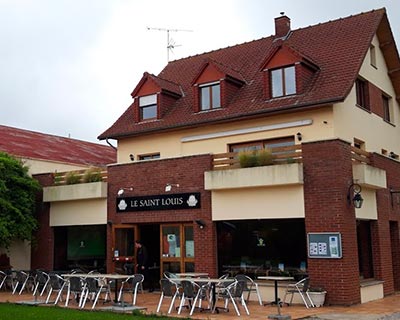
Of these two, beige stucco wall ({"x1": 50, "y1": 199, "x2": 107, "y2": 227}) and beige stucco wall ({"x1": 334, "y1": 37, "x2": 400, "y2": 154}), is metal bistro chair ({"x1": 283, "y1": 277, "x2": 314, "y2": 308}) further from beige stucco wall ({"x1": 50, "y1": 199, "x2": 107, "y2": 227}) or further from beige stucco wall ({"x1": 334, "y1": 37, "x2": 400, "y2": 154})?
beige stucco wall ({"x1": 50, "y1": 199, "x2": 107, "y2": 227})

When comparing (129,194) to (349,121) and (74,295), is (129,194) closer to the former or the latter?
(74,295)

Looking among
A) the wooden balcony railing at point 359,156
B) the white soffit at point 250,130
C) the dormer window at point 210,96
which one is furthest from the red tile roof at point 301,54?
the wooden balcony railing at point 359,156

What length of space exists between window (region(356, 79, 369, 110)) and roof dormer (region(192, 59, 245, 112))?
13.4ft

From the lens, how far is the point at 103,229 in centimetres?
2045

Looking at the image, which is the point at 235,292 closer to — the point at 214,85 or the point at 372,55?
the point at 214,85

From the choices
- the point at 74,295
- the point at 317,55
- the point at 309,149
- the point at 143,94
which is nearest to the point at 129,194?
the point at 74,295

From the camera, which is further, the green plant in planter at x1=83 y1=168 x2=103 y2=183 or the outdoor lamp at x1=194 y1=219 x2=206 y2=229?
the green plant in planter at x1=83 y1=168 x2=103 y2=183

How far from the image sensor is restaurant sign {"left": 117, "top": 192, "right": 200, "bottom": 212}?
57.6 ft

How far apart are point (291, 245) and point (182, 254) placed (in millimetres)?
3544

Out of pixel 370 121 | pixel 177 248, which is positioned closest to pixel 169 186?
pixel 177 248

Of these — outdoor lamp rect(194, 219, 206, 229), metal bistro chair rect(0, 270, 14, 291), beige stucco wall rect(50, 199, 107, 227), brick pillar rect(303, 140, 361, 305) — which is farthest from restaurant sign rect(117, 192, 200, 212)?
metal bistro chair rect(0, 270, 14, 291)

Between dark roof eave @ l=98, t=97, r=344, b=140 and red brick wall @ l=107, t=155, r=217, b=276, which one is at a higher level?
dark roof eave @ l=98, t=97, r=344, b=140

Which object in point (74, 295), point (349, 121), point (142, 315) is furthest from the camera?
point (349, 121)

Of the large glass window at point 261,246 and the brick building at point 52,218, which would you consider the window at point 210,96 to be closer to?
the brick building at point 52,218
